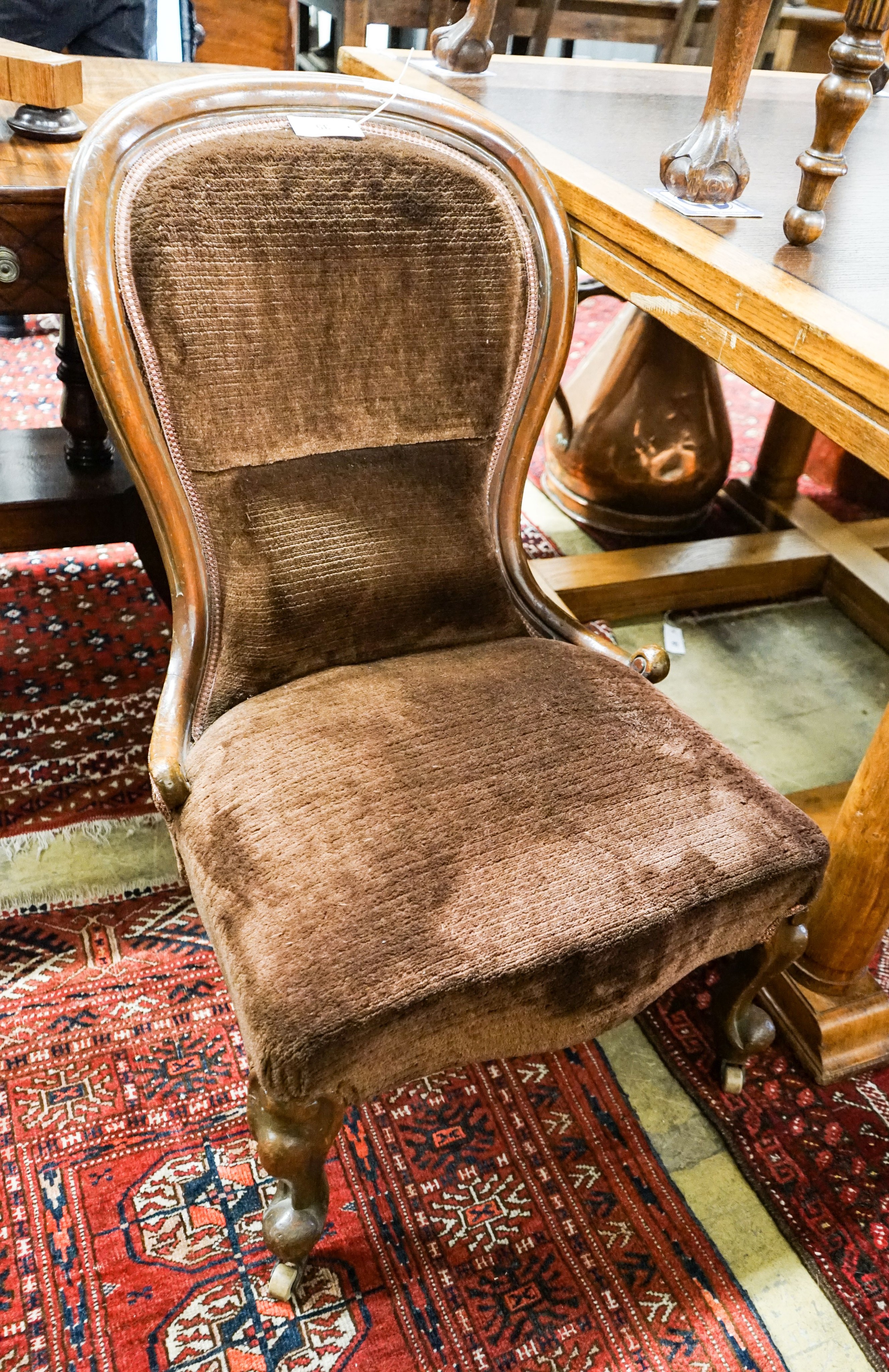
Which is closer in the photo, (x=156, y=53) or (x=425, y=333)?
(x=425, y=333)

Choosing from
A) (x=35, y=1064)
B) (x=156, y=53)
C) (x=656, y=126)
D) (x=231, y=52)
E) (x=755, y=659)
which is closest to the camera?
(x=35, y=1064)

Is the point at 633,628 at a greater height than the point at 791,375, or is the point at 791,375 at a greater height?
the point at 791,375

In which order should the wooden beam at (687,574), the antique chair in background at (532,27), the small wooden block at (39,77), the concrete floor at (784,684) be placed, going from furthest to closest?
the antique chair in background at (532,27), the wooden beam at (687,574), the concrete floor at (784,684), the small wooden block at (39,77)

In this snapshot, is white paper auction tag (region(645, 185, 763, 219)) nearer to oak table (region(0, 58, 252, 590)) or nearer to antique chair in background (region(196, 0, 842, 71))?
oak table (region(0, 58, 252, 590))

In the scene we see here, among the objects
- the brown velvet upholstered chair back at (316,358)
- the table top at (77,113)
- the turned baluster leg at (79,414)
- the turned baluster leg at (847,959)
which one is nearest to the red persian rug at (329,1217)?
the turned baluster leg at (847,959)

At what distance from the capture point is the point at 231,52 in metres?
3.87

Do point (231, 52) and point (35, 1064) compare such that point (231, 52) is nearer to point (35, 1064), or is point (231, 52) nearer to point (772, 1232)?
point (35, 1064)

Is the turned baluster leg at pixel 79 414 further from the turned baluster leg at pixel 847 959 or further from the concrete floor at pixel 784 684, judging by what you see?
the turned baluster leg at pixel 847 959

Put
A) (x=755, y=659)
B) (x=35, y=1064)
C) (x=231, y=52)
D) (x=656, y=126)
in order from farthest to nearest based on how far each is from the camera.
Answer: (x=231, y=52)
(x=755, y=659)
(x=656, y=126)
(x=35, y=1064)

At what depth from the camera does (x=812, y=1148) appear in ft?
4.56

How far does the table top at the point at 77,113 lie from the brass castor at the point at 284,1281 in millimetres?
1199

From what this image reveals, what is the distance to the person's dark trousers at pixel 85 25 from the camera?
2.43 m

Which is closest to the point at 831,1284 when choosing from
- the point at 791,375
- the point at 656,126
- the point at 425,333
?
the point at 791,375

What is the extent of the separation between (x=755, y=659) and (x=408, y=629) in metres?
1.20
